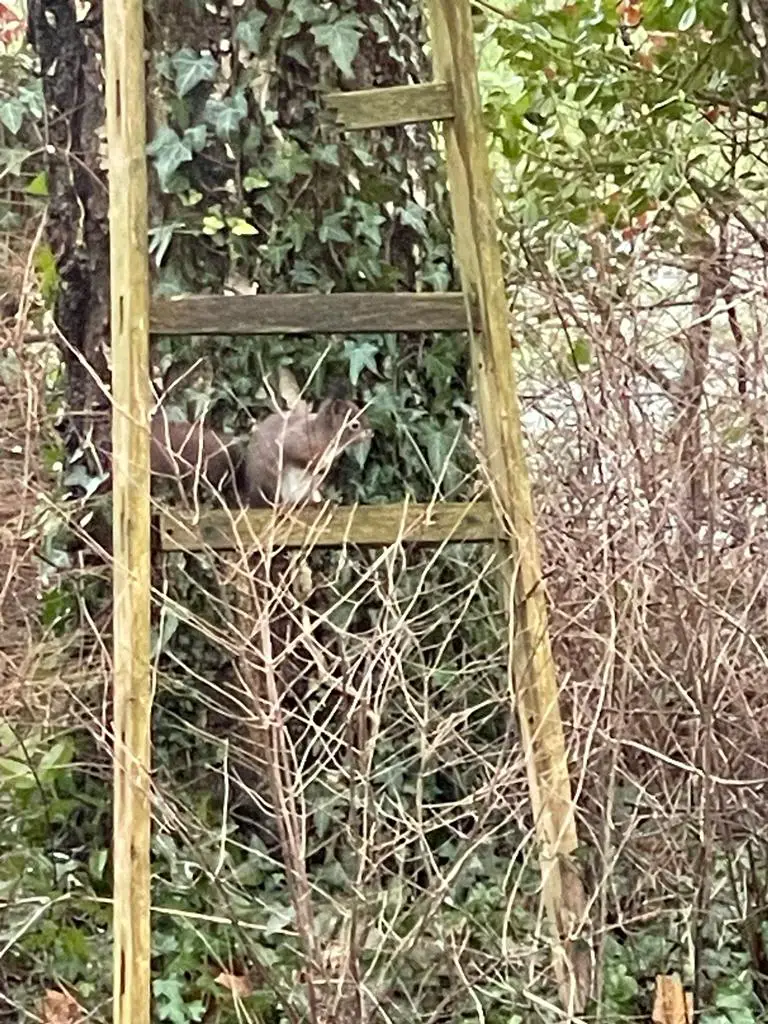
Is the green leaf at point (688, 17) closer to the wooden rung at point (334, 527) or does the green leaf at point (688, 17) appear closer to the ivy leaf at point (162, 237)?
the ivy leaf at point (162, 237)

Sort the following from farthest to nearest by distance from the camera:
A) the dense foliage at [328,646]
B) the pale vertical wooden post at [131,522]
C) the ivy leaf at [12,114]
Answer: the ivy leaf at [12,114], the dense foliage at [328,646], the pale vertical wooden post at [131,522]

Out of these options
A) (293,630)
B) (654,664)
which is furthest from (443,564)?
(654,664)

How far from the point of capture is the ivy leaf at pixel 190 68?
2729mm

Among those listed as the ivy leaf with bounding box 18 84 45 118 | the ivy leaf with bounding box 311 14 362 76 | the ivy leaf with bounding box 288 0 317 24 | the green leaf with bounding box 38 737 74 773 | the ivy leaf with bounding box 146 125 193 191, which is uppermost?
the ivy leaf with bounding box 18 84 45 118

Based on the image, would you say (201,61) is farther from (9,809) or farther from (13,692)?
(9,809)

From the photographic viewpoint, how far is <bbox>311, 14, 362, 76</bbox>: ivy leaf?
2752 mm

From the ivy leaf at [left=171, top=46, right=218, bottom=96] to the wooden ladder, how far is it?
602mm

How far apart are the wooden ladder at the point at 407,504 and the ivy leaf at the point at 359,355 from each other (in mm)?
561

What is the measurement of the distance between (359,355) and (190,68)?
638 mm

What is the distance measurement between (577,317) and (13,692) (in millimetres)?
1407

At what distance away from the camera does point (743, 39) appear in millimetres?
3252

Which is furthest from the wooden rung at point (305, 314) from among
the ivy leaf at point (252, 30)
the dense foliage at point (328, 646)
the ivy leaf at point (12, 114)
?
the ivy leaf at point (12, 114)

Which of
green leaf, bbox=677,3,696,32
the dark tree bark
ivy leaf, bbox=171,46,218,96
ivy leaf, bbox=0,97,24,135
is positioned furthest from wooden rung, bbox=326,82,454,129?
ivy leaf, bbox=0,97,24,135

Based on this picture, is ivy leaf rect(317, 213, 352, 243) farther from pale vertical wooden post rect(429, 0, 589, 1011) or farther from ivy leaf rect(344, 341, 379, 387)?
pale vertical wooden post rect(429, 0, 589, 1011)
